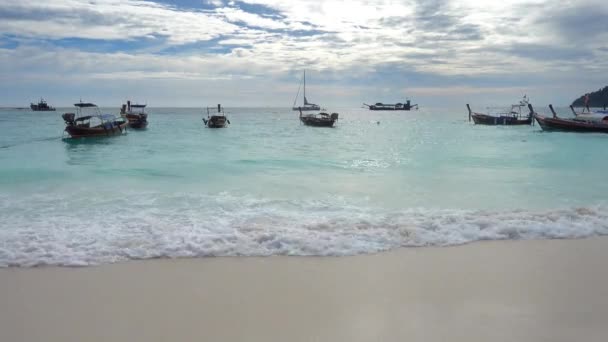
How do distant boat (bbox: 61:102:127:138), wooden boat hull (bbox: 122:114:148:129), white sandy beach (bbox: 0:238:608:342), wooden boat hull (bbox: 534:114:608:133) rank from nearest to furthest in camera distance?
white sandy beach (bbox: 0:238:608:342), distant boat (bbox: 61:102:127:138), wooden boat hull (bbox: 534:114:608:133), wooden boat hull (bbox: 122:114:148:129)

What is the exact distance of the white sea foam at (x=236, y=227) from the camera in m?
6.16

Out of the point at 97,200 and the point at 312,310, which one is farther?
the point at 97,200

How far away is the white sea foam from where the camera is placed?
6.16m

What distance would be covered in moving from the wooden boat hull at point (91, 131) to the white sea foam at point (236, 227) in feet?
74.1

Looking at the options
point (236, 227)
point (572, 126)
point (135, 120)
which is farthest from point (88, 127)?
point (572, 126)

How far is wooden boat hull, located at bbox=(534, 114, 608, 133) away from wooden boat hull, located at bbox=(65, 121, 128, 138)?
37.6 meters

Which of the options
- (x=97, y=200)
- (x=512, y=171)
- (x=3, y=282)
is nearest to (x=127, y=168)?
(x=97, y=200)

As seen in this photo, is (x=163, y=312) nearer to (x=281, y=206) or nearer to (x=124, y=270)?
(x=124, y=270)

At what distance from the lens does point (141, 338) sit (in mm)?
3889

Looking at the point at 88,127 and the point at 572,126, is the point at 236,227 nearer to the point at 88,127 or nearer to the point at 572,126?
the point at 88,127

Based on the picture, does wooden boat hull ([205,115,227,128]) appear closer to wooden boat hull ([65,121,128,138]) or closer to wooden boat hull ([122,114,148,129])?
wooden boat hull ([122,114,148,129])

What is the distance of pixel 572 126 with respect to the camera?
3719 cm

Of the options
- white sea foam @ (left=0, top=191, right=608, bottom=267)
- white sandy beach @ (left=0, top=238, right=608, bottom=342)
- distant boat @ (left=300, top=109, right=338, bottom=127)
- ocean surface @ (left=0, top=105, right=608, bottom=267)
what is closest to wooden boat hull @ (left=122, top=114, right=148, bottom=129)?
distant boat @ (left=300, top=109, right=338, bottom=127)

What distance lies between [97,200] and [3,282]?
17.5 feet
